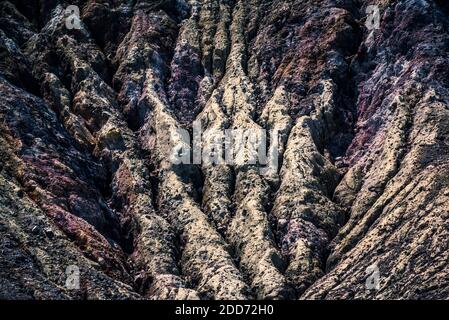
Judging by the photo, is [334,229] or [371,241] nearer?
[371,241]

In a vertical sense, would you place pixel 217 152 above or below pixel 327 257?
above

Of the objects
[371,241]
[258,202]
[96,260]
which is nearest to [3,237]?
[96,260]

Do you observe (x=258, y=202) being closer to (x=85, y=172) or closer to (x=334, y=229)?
(x=334, y=229)
